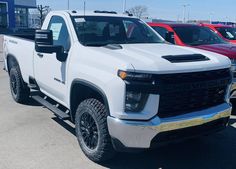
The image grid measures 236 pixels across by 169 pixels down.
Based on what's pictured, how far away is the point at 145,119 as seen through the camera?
3.40m

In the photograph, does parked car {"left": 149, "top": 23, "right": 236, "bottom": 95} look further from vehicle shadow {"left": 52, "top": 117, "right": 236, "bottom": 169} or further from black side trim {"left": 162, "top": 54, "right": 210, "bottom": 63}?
black side trim {"left": 162, "top": 54, "right": 210, "bottom": 63}

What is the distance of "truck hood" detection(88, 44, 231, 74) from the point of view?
342 cm

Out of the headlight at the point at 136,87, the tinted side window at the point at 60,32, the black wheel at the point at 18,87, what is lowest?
the black wheel at the point at 18,87

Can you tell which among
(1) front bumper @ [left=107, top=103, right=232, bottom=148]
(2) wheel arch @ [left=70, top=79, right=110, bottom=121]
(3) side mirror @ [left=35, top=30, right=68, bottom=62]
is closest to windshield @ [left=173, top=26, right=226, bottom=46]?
(2) wheel arch @ [left=70, top=79, right=110, bottom=121]

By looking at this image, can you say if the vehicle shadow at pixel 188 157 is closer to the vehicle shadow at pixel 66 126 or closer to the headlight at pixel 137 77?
the vehicle shadow at pixel 66 126

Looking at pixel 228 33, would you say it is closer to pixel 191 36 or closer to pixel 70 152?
pixel 191 36

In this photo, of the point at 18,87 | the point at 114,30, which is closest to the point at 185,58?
the point at 114,30

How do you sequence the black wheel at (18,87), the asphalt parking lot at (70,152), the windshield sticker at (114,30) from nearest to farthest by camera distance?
the asphalt parking lot at (70,152) → the windshield sticker at (114,30) → the black wheel at (18,87)

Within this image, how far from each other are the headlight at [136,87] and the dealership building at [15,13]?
40.3 m

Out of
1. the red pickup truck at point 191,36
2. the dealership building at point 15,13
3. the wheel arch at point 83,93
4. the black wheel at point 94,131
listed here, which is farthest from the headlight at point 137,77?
the dealership building at point 15,13

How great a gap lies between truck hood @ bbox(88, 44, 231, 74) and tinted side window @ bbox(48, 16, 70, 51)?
0.75 meters

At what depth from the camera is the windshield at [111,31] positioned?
4562mm

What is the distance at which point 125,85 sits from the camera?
3.35 m

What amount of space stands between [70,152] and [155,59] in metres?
1.80
